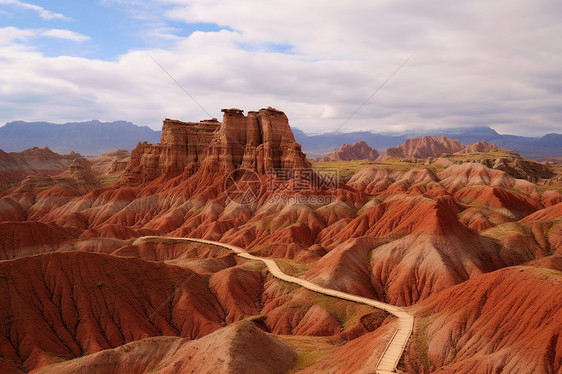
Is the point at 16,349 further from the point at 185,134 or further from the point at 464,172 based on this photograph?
the point at 464,172

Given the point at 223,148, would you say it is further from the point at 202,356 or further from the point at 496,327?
the point at 496,327

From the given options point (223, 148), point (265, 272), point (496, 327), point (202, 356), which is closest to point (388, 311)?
point (496, 327)

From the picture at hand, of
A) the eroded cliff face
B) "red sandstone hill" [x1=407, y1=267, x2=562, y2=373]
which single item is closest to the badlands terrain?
"red sandstone hill" [x1=407, y1=267, x2=562, y2=373]

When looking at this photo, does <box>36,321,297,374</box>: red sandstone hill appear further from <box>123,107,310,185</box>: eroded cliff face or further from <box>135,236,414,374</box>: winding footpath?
<box>123,107,310,185</box>: eroded cliff face

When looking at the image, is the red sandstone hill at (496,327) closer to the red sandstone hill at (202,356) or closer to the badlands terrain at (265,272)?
the badlands terrain at (265,272)

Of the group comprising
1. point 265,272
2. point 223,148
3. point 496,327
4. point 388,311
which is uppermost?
point 223,148

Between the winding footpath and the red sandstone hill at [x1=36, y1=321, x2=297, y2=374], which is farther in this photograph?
the red sandstone hill at [x1=36, y1=321, x2=297, y2=374]
